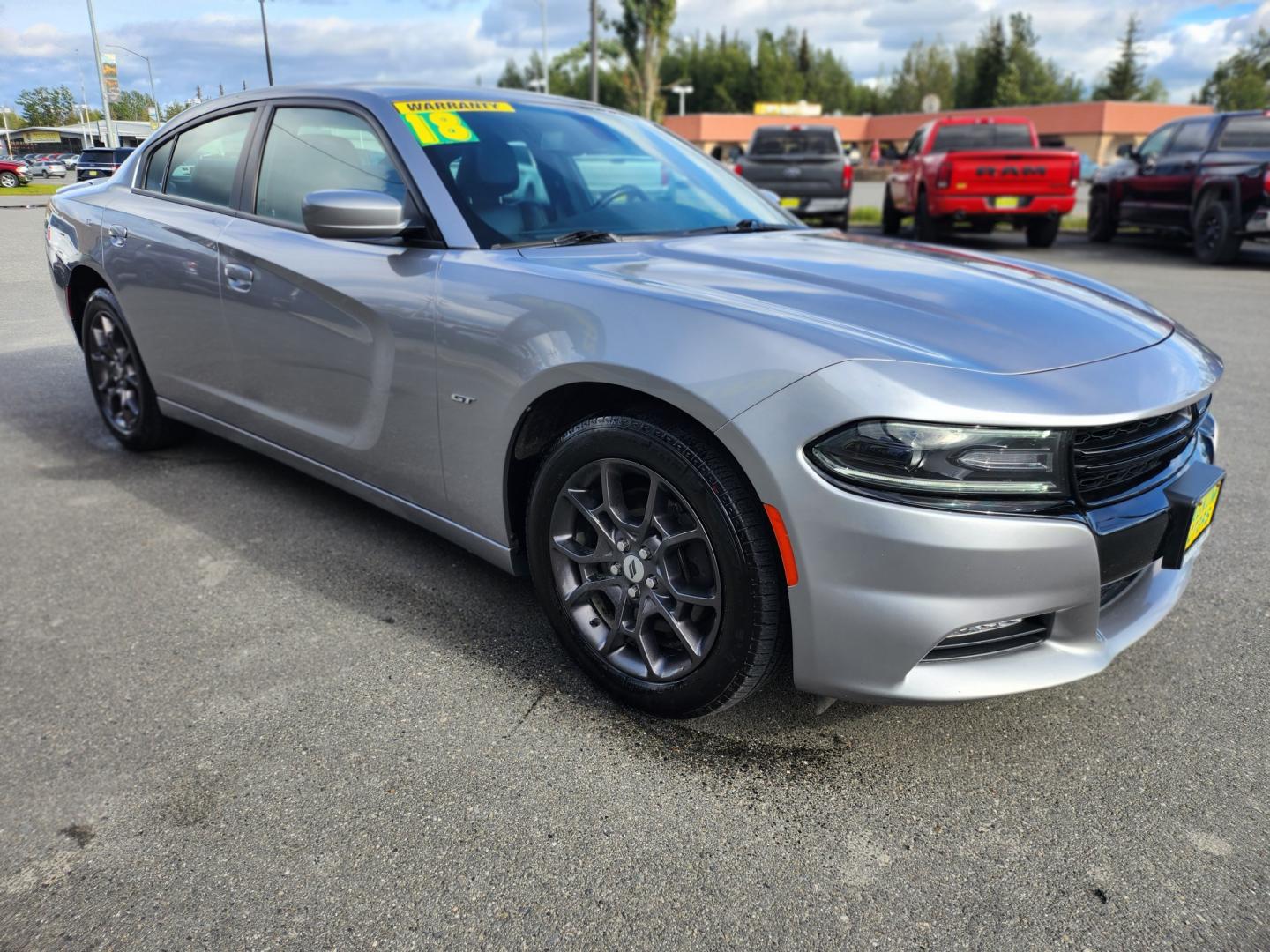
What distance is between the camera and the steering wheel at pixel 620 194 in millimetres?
3139

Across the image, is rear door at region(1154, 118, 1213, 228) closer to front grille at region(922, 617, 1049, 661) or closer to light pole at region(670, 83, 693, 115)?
front grille at region(922, 617, 1049, 661)

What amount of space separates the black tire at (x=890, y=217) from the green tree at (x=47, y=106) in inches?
437

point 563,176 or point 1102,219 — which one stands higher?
point 563,176

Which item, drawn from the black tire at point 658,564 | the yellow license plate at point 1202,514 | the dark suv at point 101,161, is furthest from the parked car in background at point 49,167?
the yellow license plate at point 1202,514

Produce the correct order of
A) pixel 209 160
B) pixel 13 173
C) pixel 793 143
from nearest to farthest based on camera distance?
pixel 209 160, pixel 13 173, pixel 793 143

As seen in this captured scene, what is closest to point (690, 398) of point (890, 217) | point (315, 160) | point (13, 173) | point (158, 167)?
point (315, 160)

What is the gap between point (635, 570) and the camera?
2.33m

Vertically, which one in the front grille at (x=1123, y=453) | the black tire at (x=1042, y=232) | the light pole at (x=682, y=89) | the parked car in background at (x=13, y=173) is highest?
the light pole at (x=682, y=89)

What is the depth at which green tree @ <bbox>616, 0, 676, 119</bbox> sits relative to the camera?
53344mm

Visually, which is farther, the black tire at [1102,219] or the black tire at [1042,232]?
the black tire at [1102,219]

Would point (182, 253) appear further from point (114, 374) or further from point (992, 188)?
point (992, 188)

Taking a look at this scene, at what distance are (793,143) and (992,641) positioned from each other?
14.2 metres

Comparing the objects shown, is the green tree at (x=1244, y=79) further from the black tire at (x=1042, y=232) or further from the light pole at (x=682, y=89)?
the black tire at (x=1042, y=232)

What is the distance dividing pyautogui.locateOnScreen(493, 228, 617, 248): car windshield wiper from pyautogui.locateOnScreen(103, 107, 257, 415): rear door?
1.35m
